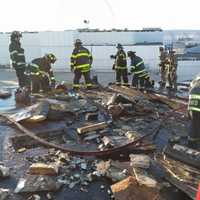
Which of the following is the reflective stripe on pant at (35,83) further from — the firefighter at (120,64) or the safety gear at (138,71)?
the safety gear at (138,71)

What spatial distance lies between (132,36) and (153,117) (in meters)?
17.7

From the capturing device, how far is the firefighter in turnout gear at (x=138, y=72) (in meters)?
11.8

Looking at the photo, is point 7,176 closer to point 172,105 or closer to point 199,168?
point 199,168

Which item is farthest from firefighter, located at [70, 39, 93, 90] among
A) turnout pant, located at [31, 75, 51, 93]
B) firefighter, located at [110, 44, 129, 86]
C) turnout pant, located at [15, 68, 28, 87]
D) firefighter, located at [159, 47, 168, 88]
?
firefighter, located at [159, 47, 168, 88]

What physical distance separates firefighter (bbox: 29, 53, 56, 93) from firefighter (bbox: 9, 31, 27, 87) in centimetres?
105

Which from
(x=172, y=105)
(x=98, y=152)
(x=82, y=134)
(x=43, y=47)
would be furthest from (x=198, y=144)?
(x=43, y=47)

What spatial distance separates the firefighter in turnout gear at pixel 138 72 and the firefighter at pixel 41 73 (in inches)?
104

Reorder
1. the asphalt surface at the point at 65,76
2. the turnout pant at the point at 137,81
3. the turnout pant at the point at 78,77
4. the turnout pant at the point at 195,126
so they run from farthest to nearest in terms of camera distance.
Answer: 1. the asphalt surface at the point at 65,76
2. the turnout pant at the point at 137,81
3. the turnout pant at the point at 78,77
4. the turnout pant at the point at 195,126

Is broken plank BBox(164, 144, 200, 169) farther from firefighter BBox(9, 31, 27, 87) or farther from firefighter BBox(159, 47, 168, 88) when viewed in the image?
firefighter BBox(159, 47, 168, 88)

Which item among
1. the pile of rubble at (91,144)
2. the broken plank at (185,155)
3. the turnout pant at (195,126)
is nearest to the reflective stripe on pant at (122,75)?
the pile of rubble at (91,144)

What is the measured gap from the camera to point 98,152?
18.7 feet

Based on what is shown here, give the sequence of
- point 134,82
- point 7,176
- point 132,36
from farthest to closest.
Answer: point 132,36 < point 134,82 < point 7,176

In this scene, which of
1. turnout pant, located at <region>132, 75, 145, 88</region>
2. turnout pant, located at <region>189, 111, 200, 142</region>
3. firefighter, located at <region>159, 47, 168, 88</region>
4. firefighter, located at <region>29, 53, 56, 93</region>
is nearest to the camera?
turnout pant, located at <region>189, 111, 200, 142</region>

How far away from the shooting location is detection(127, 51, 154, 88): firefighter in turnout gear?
11797 mm
